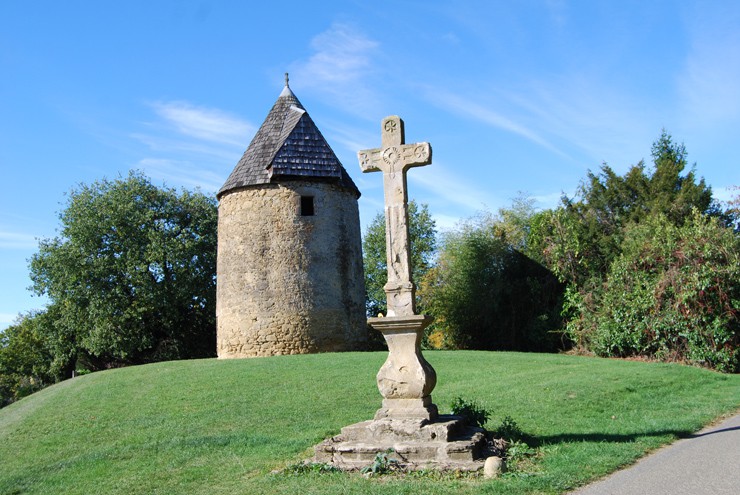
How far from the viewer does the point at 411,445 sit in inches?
255

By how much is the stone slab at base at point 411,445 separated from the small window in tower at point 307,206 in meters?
14.8

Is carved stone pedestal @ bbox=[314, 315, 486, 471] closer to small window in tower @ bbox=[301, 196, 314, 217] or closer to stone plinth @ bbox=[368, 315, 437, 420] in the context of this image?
stone plinth @ bbox=[368, 315, 437, 420]

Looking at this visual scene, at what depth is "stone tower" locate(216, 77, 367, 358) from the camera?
20406mm

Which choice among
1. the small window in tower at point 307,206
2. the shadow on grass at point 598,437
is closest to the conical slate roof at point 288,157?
the small window in tower at point 307,206

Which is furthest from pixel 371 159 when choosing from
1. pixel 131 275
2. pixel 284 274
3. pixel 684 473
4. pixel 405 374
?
pixel 131 275

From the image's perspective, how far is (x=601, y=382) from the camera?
39.3ft

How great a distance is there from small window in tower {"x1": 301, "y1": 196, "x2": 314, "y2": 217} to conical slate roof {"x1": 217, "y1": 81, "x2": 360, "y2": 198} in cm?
82

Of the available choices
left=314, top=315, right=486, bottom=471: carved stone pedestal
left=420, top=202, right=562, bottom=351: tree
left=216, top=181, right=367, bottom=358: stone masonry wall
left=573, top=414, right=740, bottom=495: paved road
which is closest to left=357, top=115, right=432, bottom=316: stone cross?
left=314, top=315, right=486, bottom=471: carved stone pedestal

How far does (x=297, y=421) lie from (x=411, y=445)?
11.8 ft

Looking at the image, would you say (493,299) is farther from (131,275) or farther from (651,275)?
(131,275)

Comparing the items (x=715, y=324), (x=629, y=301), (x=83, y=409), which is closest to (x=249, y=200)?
(x=83, y=409)

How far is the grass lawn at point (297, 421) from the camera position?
21.1 ft

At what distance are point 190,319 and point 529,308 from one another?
1513cm

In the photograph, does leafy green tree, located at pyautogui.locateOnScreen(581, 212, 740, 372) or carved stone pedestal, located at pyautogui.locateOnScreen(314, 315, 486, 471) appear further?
leafy green tree, located at pyautogui.locateOnScreen(581, 212, 740, 372)
